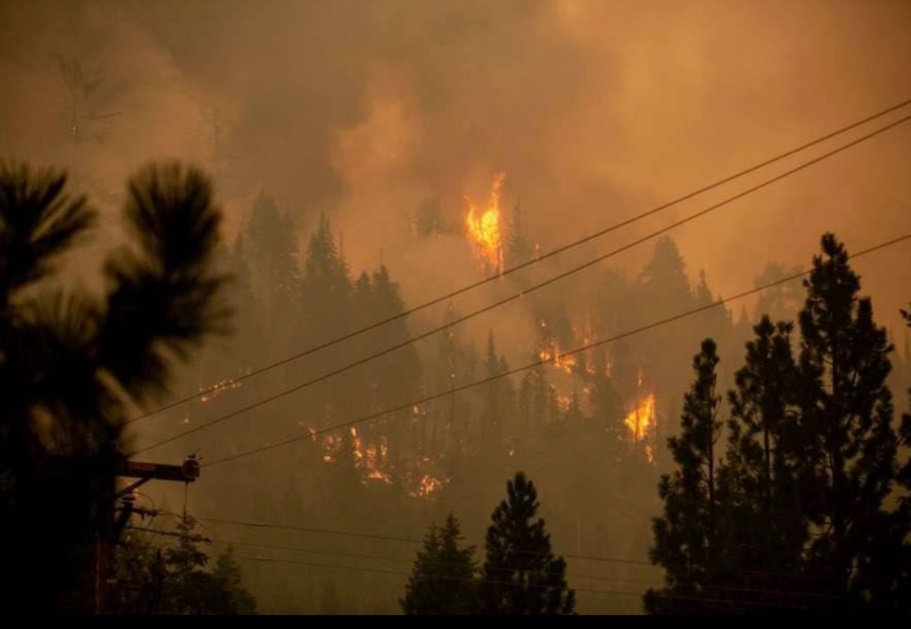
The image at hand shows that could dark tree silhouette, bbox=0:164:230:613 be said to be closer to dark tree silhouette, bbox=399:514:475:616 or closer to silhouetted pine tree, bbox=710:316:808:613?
silhouetted pine tree, bbox=710:316:808:613

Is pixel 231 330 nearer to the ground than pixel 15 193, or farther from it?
nearer to the ground

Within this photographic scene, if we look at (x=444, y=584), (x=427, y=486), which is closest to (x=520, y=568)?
(x=444, y=584)


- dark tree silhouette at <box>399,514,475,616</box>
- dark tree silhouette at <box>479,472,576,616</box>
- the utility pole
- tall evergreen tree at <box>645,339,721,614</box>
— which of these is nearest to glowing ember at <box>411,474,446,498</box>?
dark tree silhouette at <box>399,514,475,616</box>

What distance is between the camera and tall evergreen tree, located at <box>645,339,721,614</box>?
29.9 metres

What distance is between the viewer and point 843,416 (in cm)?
2986

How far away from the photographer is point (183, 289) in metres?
4.47

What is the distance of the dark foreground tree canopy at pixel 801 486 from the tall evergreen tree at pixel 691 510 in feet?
0.14

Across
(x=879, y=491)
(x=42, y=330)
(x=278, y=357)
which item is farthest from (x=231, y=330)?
(x=278, y=357)

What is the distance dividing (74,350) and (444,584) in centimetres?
4254

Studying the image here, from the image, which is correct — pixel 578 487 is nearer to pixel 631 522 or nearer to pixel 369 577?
pixel 631 522

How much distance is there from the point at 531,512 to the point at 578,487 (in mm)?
128018

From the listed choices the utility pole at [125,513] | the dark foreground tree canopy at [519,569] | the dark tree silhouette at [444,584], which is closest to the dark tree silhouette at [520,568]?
the dark foreground tree canopy at [519,569]

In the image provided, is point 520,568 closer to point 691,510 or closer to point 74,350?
point 691,510

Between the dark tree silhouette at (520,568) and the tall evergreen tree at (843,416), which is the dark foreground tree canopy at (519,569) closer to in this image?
the dark tree silhouette at (520,568)
